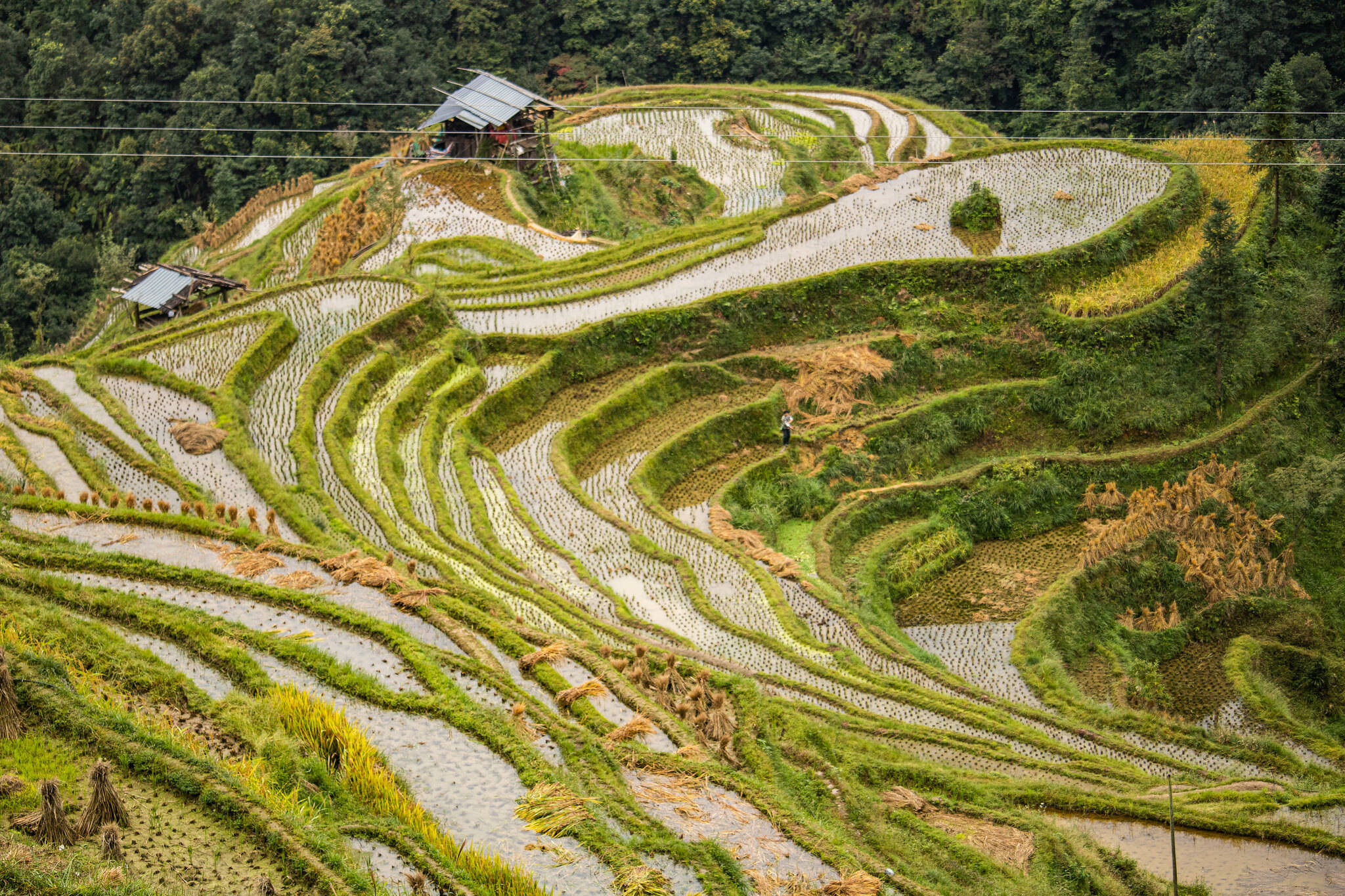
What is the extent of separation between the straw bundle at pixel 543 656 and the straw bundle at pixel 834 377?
9337 millimetres

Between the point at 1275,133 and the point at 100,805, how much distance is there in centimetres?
2412

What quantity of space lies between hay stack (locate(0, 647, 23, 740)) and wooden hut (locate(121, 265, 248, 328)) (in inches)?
547

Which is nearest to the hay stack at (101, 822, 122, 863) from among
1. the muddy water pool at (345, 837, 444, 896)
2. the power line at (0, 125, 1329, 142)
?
the muddy water pool at (345, 837, 444, 896)

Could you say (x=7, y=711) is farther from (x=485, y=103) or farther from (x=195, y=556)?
(x=485, y=103)

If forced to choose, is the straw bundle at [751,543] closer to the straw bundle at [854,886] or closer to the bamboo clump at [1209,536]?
the bamboo clump at [1209,536]

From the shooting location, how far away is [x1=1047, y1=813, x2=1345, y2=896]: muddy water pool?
1130 centimetres

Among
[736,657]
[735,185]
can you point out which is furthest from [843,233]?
[736,657]

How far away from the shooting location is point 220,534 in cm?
1445

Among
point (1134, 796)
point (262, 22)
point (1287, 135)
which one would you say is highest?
point (262, 22)

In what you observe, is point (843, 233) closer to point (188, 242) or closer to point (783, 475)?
point (783, 475)

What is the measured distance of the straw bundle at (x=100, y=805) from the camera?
8.56m

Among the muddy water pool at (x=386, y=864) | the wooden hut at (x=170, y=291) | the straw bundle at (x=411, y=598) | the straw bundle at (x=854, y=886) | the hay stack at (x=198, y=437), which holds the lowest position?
the straw bundle at (x=854, y=886)

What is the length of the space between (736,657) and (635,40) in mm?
36449

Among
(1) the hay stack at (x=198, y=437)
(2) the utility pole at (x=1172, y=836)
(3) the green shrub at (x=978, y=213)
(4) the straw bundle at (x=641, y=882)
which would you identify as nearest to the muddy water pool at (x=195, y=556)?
(1) the hay stack at (x=198, y=437)
